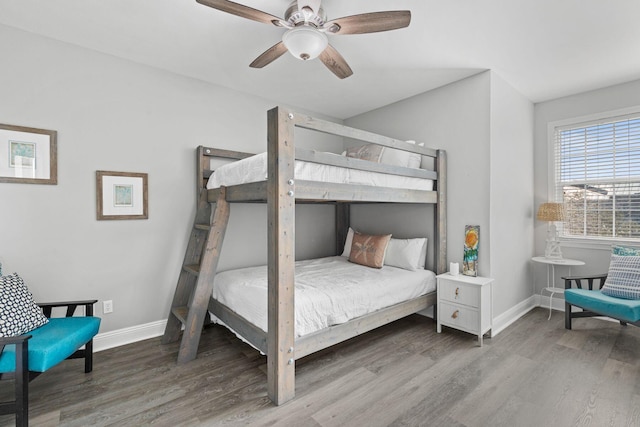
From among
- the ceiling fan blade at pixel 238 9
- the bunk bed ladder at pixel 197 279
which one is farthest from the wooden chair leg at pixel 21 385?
the ceiling fan blade at pixel 238 9

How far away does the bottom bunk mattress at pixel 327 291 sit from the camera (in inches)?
88.0

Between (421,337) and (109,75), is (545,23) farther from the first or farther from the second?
(109,75)

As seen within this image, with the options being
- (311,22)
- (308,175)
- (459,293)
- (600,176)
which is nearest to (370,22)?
(311,22)

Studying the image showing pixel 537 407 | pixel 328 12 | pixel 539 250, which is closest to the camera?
pixel 537 407

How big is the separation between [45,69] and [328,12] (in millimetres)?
2295

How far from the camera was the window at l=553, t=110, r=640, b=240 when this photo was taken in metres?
3.33

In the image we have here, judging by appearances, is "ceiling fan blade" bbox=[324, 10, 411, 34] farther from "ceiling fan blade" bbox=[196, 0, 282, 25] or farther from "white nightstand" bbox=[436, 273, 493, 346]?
"white nightstand" bbox=[436, 273, 493, 346]

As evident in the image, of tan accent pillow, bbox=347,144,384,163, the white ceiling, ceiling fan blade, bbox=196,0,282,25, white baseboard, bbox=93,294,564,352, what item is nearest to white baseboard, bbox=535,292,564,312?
white baseboard, bbox=93,294,564,352

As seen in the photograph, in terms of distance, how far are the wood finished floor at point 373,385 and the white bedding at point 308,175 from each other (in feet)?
4.81

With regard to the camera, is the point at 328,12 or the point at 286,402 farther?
the point at 328,12

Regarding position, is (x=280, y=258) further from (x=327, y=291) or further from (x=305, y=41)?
(x=305, y=41)

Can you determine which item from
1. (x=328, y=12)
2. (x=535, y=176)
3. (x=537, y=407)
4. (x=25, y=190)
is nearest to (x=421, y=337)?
(x=537, y=407)

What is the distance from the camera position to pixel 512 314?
3369 mm

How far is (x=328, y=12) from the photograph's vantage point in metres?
2.16
